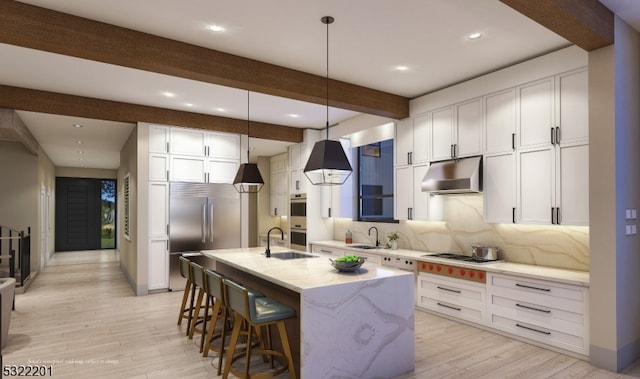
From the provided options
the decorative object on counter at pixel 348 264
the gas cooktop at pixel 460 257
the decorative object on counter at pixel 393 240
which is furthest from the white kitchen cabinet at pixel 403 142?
the decorative object on counter at pixel 348 264

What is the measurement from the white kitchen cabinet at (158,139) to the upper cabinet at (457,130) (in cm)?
417

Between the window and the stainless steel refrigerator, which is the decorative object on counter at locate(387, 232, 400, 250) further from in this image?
the stainless steel refrigerator

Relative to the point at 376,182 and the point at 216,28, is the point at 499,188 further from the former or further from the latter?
the point at 216,28

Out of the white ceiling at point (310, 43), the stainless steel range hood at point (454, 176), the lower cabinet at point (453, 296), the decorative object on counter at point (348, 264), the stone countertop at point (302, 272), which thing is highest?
the white ceiling at point (310, 43)

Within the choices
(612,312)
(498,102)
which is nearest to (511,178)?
(498,102)

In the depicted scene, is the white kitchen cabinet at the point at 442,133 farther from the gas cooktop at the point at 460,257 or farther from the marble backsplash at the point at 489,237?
the gas cooktop at the point at 460,257

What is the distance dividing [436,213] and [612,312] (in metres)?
2.30

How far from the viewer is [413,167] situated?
17.8 ft

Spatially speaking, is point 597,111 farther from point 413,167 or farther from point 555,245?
point 413,167

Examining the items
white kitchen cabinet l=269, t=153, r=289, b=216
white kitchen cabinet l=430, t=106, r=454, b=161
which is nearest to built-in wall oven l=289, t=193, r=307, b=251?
white kitchen cabinet l=269, t=153, r=289, b=216

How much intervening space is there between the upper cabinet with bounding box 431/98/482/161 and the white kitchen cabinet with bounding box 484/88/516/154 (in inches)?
4.1

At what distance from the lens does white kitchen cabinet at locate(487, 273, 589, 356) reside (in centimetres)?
344

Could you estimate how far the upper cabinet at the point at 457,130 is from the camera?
4.60 meters

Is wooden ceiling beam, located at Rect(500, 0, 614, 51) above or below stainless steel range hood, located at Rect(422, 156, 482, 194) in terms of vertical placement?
above
